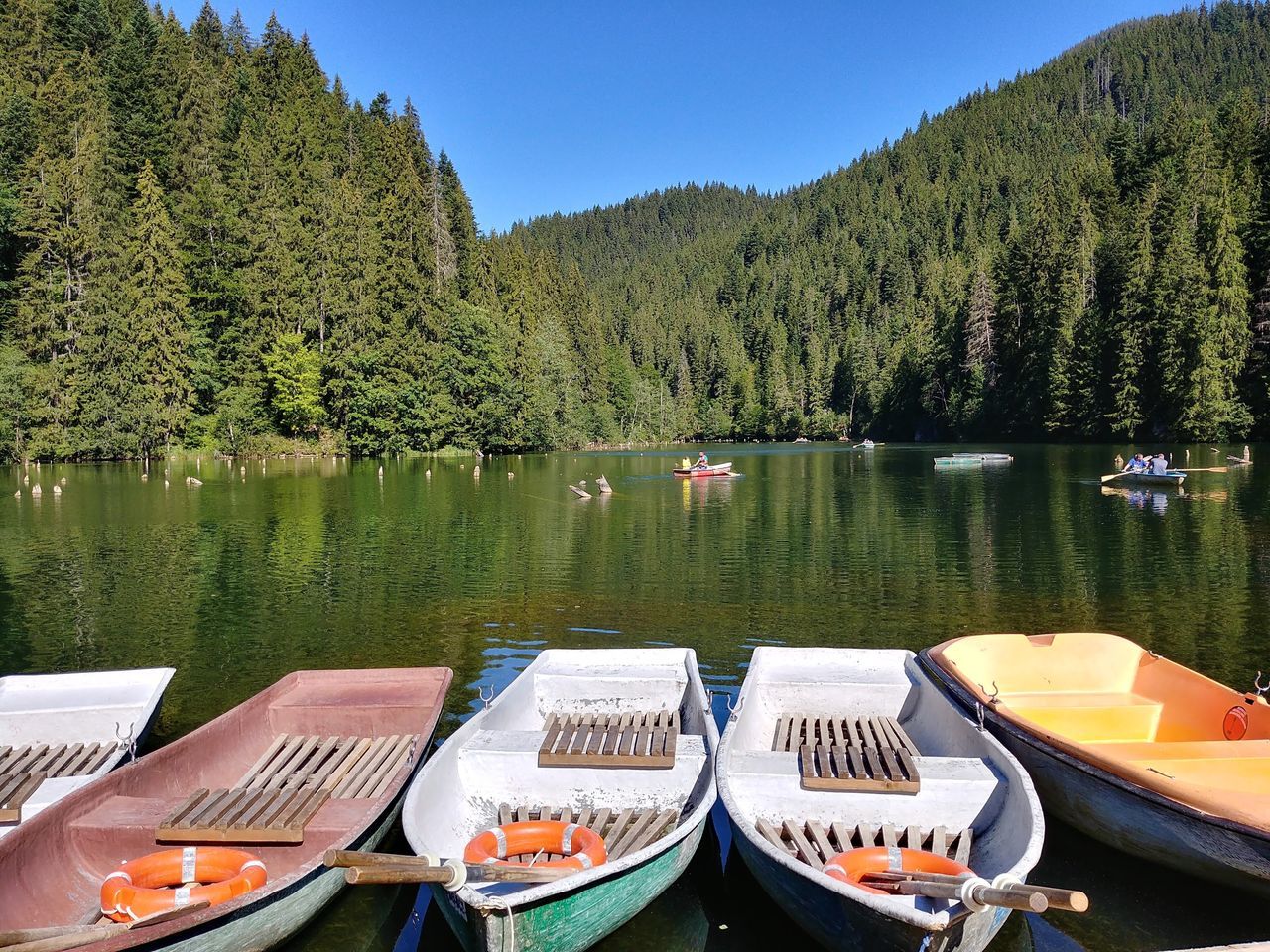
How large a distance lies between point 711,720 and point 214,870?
4.67 metres

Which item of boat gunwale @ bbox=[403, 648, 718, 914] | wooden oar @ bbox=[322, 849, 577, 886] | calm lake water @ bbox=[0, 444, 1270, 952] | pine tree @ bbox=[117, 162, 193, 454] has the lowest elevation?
calm lake water @ bbox=[0, 444, 1270, 952]

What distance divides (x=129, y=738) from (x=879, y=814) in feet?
24.9

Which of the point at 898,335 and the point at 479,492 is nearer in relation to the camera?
the point at 479,492

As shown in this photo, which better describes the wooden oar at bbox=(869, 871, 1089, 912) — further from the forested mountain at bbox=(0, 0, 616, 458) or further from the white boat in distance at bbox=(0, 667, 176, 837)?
→ the forested mountain at bbox=(0, 0, 616, 458)

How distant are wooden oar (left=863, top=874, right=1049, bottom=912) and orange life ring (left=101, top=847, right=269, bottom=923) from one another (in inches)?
178

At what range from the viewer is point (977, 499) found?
1508 inches

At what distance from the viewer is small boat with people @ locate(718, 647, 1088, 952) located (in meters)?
5.09

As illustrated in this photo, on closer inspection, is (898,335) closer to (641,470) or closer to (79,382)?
(641,470)

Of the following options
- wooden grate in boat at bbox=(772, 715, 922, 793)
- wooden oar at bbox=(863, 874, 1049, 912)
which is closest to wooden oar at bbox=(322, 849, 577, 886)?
wooden oar at bbox=(863, 874, 1049, 912)

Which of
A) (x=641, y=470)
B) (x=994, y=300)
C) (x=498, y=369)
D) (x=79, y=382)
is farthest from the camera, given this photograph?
(x=994, y=300)

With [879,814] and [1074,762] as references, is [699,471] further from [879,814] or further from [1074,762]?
[879,814]

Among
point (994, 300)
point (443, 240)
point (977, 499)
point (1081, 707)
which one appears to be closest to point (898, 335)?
point (994, 300)

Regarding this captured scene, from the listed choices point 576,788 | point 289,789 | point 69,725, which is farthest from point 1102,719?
point 69,725

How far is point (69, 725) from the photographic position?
9227mm
